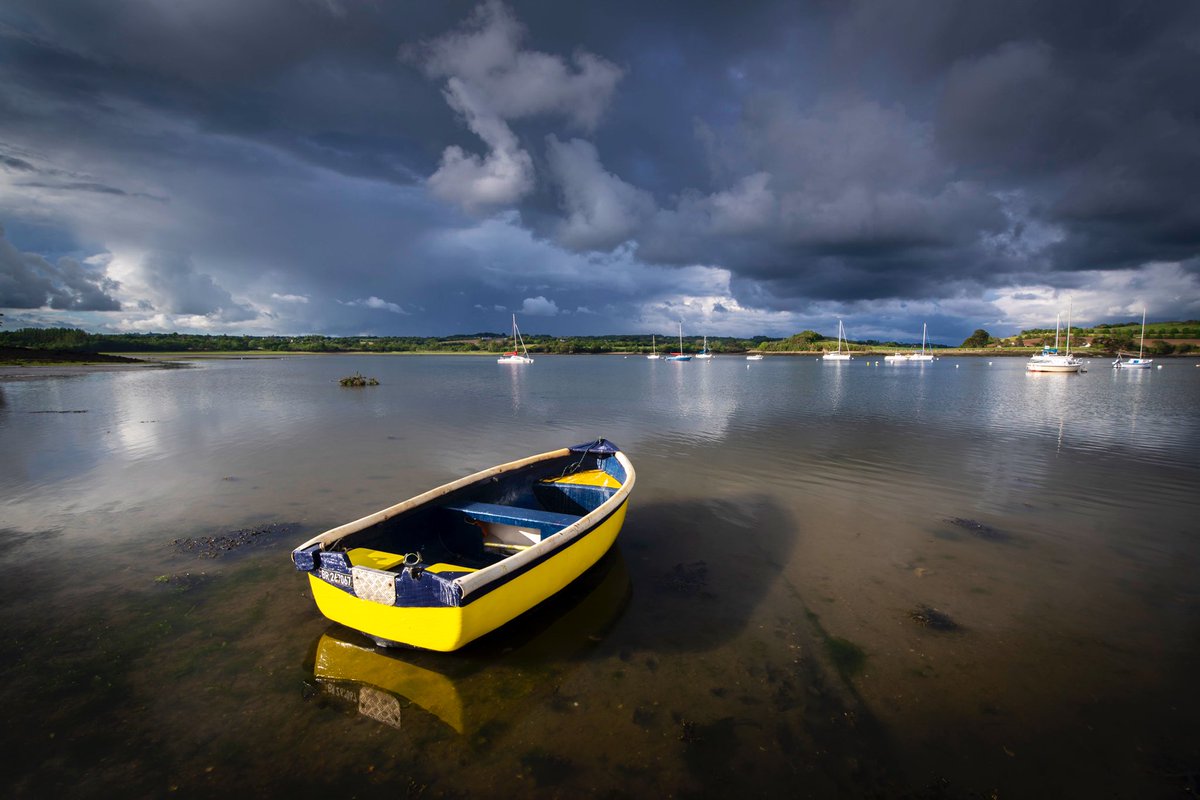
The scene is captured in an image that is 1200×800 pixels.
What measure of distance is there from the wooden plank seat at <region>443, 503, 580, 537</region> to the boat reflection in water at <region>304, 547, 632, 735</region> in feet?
4.34

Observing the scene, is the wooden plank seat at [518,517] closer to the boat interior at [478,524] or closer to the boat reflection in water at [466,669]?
the boat interior at [478,524]

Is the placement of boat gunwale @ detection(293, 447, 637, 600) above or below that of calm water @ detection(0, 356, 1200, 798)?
above

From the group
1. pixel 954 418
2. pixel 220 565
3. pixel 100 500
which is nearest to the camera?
pixel 220 565

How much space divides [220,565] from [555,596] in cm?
643

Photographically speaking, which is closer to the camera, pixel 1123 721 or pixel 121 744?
pixel 121 744

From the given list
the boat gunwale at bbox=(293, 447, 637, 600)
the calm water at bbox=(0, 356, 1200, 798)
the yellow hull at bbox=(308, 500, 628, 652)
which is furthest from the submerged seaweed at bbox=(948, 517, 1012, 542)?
the yellow hull at bbox=(308, 500, 628, 652)

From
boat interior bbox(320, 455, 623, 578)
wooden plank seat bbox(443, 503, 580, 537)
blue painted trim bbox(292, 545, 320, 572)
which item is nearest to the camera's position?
blue painted trim bbox(292, 545, 320, 572)

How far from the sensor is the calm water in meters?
5.27

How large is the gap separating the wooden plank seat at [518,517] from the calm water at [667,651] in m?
1.21

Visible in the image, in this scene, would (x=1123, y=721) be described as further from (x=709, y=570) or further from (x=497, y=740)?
(x=497, y=740)

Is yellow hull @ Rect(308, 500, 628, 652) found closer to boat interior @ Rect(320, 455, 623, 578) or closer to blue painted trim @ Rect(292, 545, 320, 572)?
blue painted trim @ Rect(292, 545, 320, 572)

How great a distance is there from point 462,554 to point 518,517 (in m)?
1.39

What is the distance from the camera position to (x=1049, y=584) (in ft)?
30.2

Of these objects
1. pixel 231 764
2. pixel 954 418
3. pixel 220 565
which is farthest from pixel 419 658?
pixel 954 418
